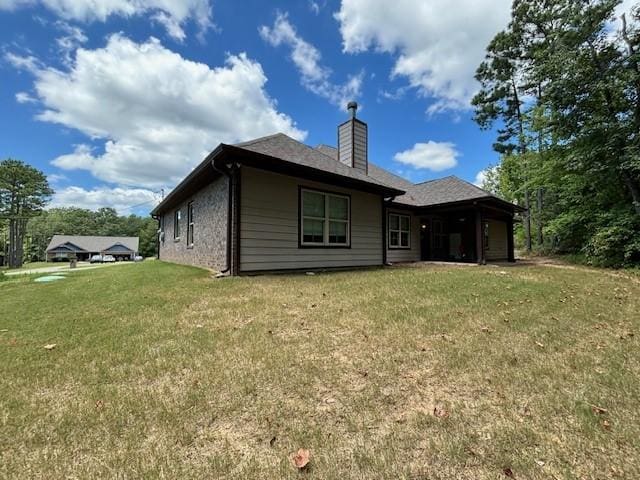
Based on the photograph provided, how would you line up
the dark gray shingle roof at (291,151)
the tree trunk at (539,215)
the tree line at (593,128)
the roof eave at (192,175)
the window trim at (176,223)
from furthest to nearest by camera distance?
the tree trunk at (539,215), the window trim at (176,223), the tree line at (593,128), the dark gray shingle roof at (291,151), the roof eave at (192,175)

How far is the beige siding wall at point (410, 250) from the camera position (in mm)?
13570

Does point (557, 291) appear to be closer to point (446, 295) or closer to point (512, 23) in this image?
point (446, 295)

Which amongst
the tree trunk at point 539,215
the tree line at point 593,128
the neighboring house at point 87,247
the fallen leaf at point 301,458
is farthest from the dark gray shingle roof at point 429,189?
the neighboring house at point 87,247

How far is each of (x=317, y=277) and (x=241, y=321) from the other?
3.80 m

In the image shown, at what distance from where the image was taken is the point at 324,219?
31.4ft

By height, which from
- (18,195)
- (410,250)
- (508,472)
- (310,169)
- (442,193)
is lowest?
(508,472)

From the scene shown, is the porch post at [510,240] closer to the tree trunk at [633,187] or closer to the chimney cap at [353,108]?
the tree trunk at [633,187]

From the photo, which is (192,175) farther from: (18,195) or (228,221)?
(18,195)

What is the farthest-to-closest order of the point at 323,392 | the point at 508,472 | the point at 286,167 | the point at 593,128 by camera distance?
the point at 593,128
the point at 286,167
the point at 323,392
the point at 508,472

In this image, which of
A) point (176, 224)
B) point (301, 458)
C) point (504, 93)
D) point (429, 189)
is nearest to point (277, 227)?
point (301, 458)

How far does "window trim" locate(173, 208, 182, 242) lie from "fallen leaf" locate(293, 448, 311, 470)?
13.5 m

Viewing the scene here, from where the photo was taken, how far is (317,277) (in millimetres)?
7852

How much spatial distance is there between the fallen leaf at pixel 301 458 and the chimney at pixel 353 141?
38.3 ft

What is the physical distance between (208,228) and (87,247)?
69.5 m
